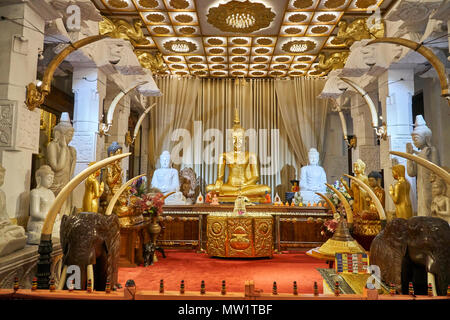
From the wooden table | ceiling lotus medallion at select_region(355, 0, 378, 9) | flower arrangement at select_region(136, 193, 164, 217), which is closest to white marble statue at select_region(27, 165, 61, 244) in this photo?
the wooden table

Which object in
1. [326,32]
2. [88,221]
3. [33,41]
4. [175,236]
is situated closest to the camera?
[88,221]

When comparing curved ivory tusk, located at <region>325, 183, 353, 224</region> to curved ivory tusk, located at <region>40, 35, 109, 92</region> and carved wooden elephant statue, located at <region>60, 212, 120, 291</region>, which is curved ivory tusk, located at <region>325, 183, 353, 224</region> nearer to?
carved wooden elephant statue, located at <region>60, 212, 120, 291</region>

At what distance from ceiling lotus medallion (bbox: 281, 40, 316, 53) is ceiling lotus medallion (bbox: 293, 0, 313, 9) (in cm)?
131

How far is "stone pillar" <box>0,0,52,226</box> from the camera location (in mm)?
3188

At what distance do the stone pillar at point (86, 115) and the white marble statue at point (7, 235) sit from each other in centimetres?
250

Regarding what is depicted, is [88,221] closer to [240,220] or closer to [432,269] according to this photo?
[432,269]

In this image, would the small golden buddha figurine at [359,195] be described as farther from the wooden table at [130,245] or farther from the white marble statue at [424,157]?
the wooden table at [130,245]

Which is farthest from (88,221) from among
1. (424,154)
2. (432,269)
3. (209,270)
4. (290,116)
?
(290,116)

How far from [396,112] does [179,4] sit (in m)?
4.03

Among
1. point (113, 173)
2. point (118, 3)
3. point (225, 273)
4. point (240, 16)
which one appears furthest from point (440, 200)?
point (118, 3)

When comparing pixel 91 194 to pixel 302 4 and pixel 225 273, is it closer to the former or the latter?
pixel 225 273

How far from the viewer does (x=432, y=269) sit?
1760 millimetres
